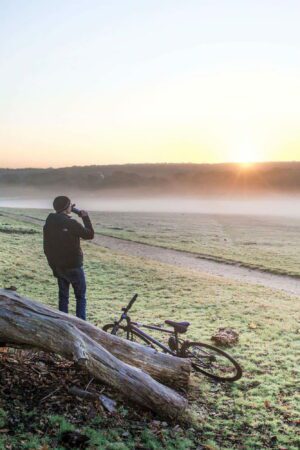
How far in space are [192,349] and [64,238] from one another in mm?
4137

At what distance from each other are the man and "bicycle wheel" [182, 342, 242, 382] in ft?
9.62

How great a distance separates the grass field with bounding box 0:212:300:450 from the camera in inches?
311

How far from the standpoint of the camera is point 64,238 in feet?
35.2

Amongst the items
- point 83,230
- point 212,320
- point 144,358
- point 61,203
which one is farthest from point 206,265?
point 144,358

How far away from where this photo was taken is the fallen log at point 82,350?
26.1 ft

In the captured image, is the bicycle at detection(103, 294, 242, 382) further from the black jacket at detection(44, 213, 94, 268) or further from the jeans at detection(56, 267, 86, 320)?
the black jacket at detection(44, 213, 94, 268)

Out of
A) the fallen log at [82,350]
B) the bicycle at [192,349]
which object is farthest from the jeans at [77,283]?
the fallen log at [82,350]

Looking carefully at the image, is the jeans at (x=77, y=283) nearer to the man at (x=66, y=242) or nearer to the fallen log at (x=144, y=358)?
the man at (x=66, y=242)

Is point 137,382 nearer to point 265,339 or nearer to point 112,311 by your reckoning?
point 265,339

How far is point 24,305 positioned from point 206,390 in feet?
14.2

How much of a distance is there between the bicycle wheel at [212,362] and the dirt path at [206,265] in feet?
43.6

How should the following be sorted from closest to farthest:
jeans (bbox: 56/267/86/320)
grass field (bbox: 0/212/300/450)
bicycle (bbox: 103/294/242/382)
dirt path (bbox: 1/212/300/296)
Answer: grass field (bbox: 0/212/300/450) → bicycle (bbox: 103/294/242/382) → jeans (bbox: 56/267/86/320) → dirt path (bbox: 1/212/300/296)

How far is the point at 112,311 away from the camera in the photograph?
16625 millimetres

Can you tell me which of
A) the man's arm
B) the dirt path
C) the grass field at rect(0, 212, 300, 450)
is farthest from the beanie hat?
the dirt path
